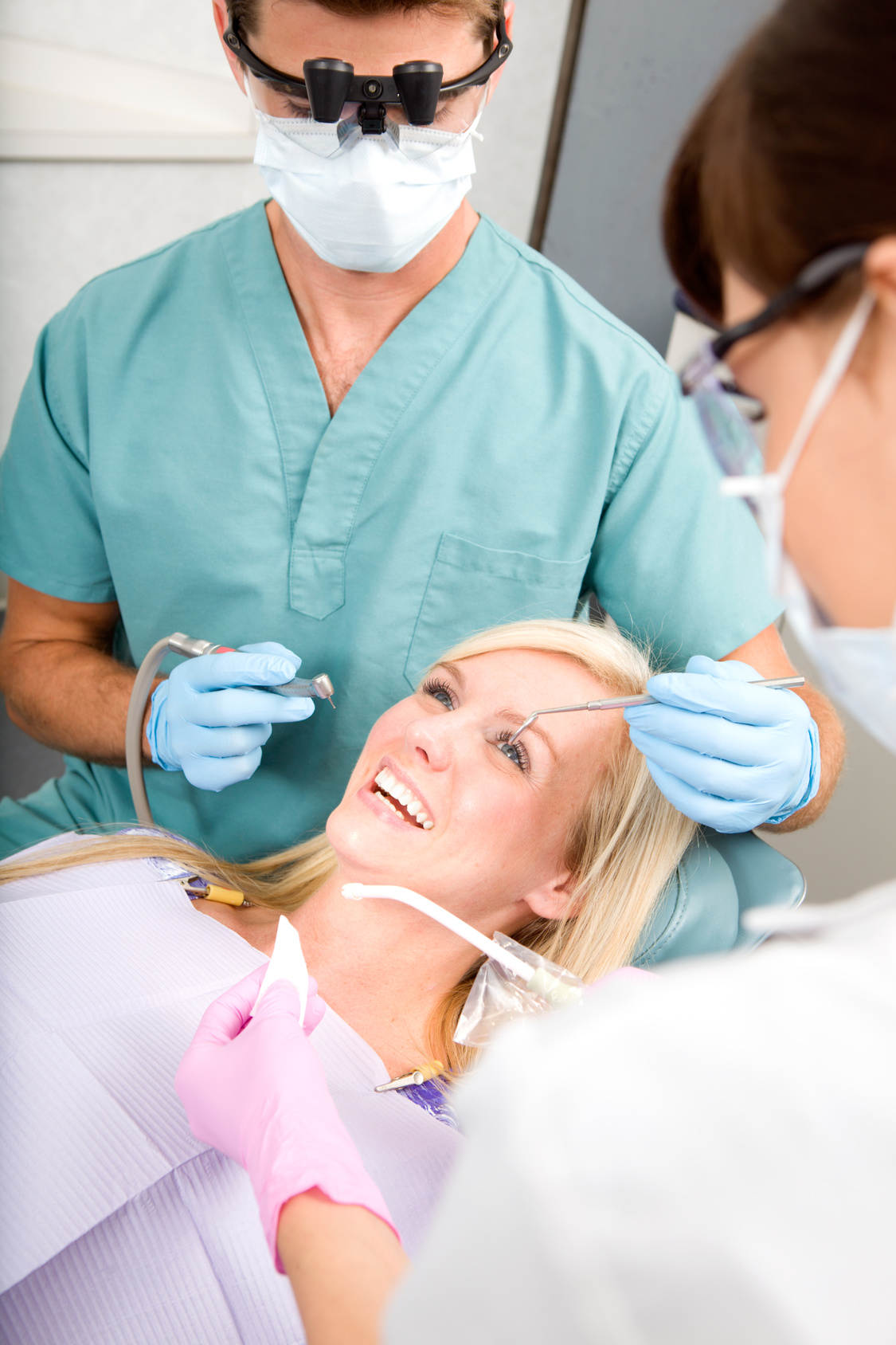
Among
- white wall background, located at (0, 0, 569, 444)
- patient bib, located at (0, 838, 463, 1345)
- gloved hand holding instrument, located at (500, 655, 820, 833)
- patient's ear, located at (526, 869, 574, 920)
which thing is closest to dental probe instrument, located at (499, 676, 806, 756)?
gloved hand holding instrument, located at (500, 655, 820, 833)

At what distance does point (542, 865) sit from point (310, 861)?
1.29 feet

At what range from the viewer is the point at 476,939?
1.23 meters

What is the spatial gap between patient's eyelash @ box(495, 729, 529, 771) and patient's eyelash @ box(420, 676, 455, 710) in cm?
10

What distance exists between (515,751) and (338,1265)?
0.82 metres

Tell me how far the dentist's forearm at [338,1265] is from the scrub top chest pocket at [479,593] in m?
0.91

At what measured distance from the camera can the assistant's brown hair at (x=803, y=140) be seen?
1.68 ft

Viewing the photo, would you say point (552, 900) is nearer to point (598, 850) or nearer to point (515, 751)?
point (598, 850)

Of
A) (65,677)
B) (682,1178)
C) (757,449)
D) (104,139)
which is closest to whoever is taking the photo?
(682,1178)

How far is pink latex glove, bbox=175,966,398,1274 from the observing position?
2.52 ft

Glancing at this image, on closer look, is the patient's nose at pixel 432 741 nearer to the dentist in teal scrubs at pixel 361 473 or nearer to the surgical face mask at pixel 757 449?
the dentist in teal scrubs at pixel 361 473

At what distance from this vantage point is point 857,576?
604mm

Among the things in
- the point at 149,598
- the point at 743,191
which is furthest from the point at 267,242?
the point at 743,191

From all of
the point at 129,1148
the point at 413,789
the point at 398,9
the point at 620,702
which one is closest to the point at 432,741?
the point at 413,789

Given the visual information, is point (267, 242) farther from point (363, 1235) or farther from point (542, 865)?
point (363, 1235)
